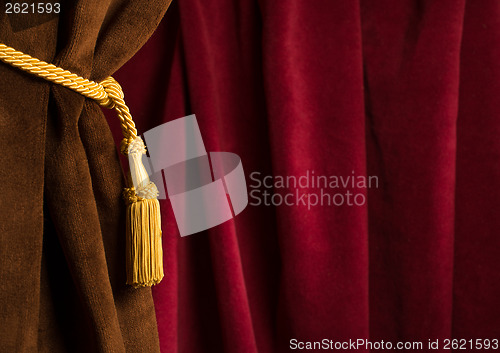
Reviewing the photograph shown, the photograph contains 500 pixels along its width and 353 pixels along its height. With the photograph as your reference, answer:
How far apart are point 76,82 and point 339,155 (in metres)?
0.51

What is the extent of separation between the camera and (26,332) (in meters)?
0.63

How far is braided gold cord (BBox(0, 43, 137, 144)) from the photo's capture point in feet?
2.02

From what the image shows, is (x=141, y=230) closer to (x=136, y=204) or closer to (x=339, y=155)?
(x=136, y=204)

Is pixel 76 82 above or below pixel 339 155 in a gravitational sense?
above

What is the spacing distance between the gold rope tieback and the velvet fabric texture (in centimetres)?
2

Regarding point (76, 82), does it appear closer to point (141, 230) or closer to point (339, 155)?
point (141, 230)

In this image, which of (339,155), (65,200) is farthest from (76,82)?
(339,155)

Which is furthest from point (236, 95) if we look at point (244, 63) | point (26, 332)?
point (26, 332)

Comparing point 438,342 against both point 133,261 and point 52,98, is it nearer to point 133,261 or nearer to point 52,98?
point 133,261

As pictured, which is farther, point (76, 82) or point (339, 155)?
point (339, 155)

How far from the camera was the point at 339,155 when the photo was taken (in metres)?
0.93

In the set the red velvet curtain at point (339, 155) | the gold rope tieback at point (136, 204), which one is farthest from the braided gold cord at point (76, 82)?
the red velvet curtain at point (339, 155)

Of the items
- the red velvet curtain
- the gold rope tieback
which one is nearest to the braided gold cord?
the gold rope tieback

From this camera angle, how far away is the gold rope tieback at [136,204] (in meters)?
0.65
